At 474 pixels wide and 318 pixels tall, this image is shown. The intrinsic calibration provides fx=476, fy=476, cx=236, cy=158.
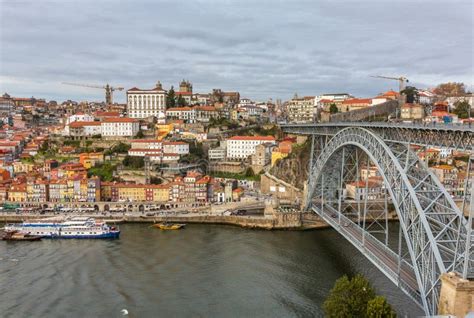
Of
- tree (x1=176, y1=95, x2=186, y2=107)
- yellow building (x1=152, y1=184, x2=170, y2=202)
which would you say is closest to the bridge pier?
yellow building (x1=152, y1=184, x2=170, y2=202)

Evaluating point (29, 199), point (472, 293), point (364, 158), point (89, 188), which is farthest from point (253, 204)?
point (472, 293)

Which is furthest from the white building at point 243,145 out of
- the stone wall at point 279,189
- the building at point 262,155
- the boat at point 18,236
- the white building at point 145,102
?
the boat at point 18,236

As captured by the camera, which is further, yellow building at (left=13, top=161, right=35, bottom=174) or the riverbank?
yellow building at (left=13, top=161, right=35, bottom=174)

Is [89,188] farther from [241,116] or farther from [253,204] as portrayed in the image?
[241,116]

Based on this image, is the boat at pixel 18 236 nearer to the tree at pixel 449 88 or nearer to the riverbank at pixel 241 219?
the riverbank at pixel 241 219

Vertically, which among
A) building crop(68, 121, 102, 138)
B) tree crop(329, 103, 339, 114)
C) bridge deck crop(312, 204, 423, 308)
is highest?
tree crop(329, 103, 339, 114)

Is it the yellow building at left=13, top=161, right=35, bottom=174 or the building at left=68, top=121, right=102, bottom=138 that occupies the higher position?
the building at left=68, top=121, right=102, bottom=138

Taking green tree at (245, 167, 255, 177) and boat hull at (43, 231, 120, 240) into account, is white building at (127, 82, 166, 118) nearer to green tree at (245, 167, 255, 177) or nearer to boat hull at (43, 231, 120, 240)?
green tree at (245, 167, 255, 177)

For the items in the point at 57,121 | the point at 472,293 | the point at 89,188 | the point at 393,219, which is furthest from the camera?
the point at 57,121
